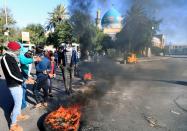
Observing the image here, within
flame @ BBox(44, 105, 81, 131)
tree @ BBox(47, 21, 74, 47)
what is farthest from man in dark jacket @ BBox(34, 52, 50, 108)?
tree @ BBox(47, 21, 74, 47)

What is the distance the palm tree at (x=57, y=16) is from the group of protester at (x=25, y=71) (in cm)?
3077

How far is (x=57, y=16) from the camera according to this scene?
1661 inches

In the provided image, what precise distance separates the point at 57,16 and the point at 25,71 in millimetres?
34705

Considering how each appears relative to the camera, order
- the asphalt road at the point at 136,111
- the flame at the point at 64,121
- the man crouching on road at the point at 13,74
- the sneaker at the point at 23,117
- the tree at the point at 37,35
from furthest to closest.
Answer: the tree at the point at 37,35, the sneaker at the point at 23,117, the asphalt road at the point at 136,111, the man crouching on road at the point at 13,74, the flame at the point at 64,121

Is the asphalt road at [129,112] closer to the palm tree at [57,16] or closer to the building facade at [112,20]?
the building facade at [112,20]

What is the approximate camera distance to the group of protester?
6191 millimetres

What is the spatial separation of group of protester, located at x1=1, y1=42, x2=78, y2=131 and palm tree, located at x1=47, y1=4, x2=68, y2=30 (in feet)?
101

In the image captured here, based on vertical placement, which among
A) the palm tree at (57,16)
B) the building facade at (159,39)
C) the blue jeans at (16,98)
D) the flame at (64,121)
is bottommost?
Answer: the flame at (64,121)

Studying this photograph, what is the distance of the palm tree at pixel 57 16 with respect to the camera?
41650mm

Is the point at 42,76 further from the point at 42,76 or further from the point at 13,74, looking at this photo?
the point at 13,74

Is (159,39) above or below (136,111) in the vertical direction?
above

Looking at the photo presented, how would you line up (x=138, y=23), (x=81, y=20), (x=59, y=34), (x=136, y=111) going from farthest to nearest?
(x=59, y=34), (x=81, y=20), (x=138, y=23), (x=136, y=111)

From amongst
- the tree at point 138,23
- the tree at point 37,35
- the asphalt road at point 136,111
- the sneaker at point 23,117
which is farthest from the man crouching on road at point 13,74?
the tree at point 37,35

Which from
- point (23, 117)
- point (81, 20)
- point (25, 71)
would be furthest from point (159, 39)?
point (23, 117)
